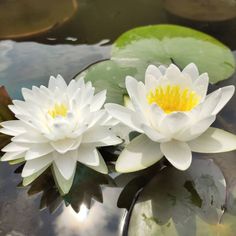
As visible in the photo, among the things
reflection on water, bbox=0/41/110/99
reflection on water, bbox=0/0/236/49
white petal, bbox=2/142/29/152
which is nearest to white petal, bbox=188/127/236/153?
white petal, bbox=2/142/29/152

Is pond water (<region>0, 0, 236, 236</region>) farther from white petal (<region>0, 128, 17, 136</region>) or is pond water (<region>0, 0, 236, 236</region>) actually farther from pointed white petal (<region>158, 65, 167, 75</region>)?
pointed white petal (<region>158, 65, 167, 75</region>)


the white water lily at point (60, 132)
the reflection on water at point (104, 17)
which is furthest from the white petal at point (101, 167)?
the reflection on water at point (104, 17)

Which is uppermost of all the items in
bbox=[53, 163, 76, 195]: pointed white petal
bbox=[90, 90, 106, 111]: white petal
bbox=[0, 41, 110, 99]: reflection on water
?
bbox=[90, 90, 106, 111]: white petal

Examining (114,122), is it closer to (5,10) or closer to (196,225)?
(196,225)

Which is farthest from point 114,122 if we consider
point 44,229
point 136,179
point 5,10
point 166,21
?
point 5,10

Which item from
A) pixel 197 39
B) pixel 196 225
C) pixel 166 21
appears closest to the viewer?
pixel 196 225
